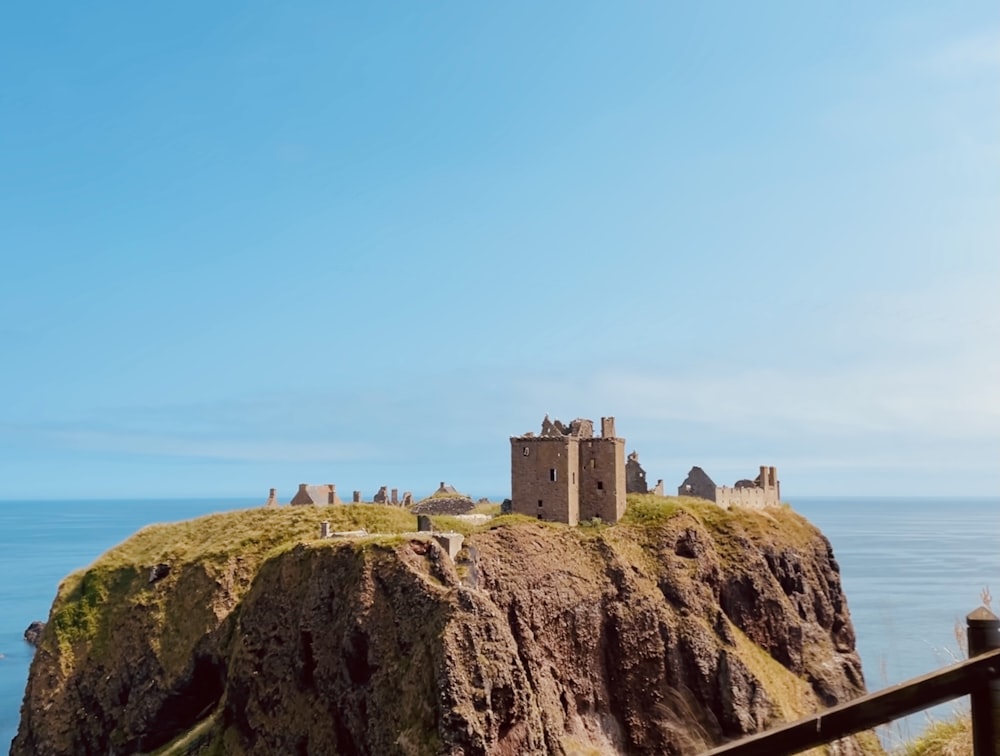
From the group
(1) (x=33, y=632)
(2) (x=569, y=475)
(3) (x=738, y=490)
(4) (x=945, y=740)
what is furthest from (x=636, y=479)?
(1) (x=33, y=632)

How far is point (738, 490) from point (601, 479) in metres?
21.5

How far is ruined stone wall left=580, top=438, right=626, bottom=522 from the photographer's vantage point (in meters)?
66.1

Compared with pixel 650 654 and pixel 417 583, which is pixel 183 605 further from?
pixel 650 654

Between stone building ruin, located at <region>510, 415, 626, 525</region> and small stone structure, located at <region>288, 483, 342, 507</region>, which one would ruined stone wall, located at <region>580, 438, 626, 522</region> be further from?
small stone structure, located at <region>288, 483, 342, 507</region>

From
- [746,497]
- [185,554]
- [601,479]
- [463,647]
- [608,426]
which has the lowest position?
[463,647]

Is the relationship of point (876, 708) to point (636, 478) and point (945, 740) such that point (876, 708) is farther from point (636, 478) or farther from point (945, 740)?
point (636, 478)

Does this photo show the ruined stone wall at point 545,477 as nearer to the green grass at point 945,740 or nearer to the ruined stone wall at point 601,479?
the ruined stone wall at point 601,479

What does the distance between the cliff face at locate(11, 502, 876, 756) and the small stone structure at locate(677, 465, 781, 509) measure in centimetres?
324

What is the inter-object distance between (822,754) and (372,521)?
3490cm

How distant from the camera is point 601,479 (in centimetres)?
6638

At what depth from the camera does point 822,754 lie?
174 feet

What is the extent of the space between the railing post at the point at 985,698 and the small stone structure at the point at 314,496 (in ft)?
244

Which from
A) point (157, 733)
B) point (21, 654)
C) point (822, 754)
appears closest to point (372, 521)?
point (157, 733)

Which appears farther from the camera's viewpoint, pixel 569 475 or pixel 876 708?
pixel 569 475
